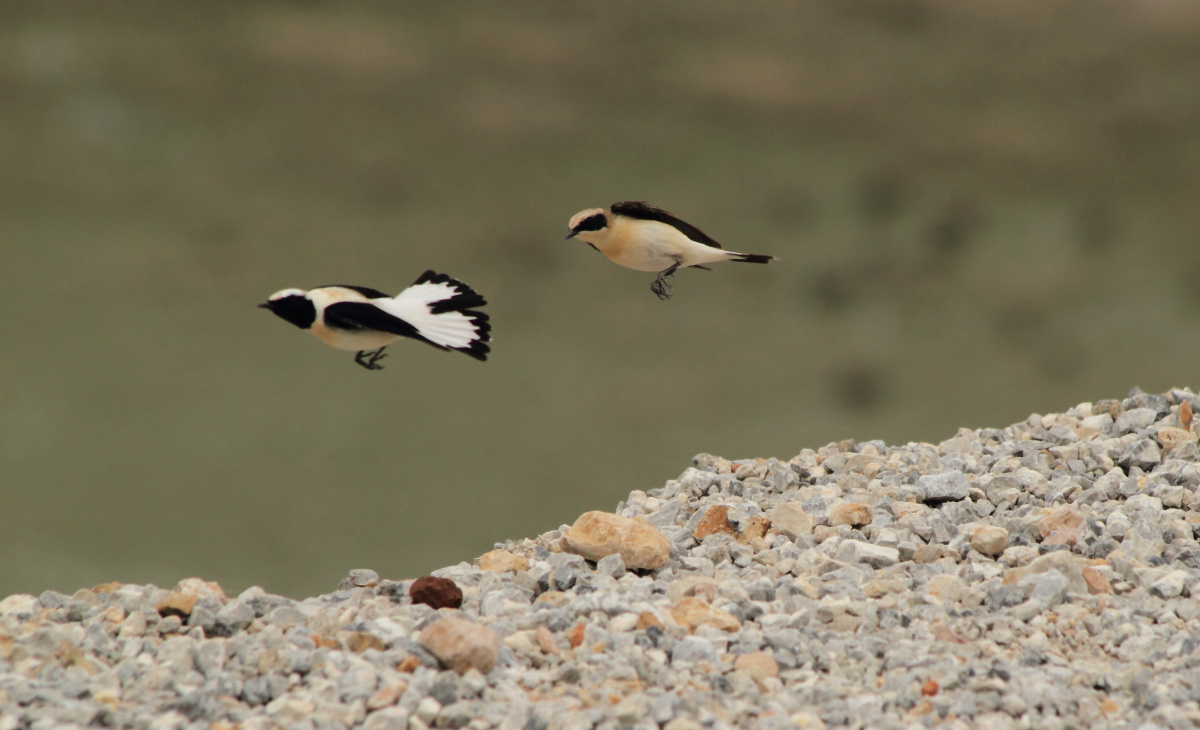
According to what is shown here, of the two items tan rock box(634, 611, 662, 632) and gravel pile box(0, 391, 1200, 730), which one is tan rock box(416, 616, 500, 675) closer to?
gravel pile box(0, 391, 1200, 730)

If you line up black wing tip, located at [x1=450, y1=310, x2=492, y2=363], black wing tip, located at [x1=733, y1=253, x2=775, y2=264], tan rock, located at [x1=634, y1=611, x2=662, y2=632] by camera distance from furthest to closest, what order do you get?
1. tan rock, located at [x1=634, y1=611, x2=662, y2=632]
2. black wing tip, located at [x1=733, y1=253, x2=775, y2=264]
3. black wing tip, located at [x1=450, y1=310, x2=492, y2=363]

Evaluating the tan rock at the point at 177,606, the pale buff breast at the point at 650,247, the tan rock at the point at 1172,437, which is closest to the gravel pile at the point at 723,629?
the tan rock at the point at 177,606

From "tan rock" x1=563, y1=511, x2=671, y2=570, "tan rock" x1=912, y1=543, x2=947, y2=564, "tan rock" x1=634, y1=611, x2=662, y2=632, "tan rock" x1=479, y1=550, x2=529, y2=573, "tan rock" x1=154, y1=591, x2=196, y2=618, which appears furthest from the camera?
"tan rock" x1=479, y1=550, x2=529, y2=573

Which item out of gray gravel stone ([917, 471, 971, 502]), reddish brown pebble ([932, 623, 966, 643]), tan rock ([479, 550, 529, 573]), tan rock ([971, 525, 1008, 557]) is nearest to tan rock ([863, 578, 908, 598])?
reddish brown pebble ([932, 623, 966, 643])

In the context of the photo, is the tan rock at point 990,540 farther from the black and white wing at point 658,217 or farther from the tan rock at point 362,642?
the tan rock at point 362,642

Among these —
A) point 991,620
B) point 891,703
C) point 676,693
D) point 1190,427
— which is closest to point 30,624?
point 676,693

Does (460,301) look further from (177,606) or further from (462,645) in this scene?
(177,606)

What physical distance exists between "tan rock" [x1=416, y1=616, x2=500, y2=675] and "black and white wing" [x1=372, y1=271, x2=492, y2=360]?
1.08 m

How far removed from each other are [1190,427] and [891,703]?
3.18m

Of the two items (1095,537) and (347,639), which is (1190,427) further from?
(347,639)

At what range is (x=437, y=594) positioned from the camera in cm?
418

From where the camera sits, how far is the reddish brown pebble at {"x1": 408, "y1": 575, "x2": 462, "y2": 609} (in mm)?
4172

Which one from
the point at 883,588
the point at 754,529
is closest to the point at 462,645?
the point at 883,588

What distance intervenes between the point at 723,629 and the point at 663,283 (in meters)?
1.17
